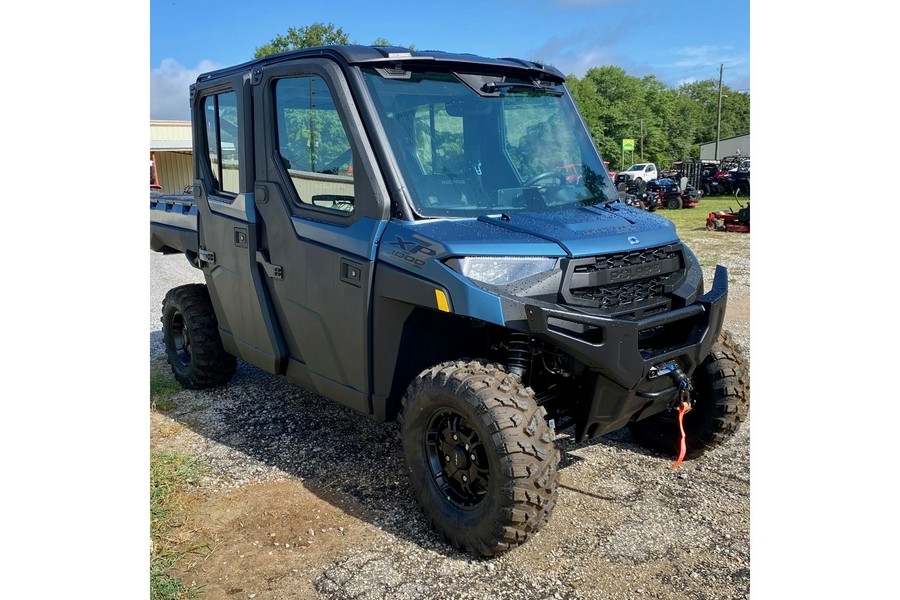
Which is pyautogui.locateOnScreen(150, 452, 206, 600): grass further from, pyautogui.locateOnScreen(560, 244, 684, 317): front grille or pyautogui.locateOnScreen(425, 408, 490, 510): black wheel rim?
pyautogui.locateOnScreen(560, 244, 684, 317): front grille

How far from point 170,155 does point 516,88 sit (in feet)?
49.0

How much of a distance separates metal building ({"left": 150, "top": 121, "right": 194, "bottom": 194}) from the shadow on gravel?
4.24 m

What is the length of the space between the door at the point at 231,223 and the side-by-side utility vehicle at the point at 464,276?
0.08 ft

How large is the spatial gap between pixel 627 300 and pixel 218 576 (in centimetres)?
236

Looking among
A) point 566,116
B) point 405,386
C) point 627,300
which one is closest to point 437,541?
point 405,386

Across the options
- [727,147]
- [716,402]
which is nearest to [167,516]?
[716,402]

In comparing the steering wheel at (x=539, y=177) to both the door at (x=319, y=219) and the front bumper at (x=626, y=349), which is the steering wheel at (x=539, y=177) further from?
the front bumper at (x=626, y=349)

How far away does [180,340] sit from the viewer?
20.6 feet

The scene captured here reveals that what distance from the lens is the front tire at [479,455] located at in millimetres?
3277

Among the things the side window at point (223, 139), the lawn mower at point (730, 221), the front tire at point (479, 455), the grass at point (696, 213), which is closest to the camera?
the front tire at point (479, 455)

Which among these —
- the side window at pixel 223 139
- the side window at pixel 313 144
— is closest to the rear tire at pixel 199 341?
the side window at pixel 223 139

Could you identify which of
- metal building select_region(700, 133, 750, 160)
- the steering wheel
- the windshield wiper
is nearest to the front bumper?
the steering wheel

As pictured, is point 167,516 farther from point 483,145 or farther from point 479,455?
point 483,145

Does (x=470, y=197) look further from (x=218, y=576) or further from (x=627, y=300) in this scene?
(x=218, y=576)
